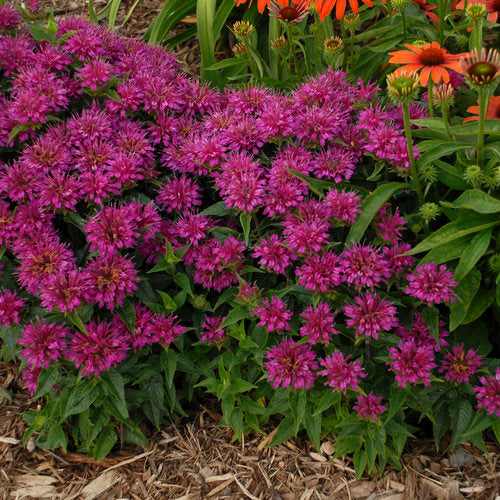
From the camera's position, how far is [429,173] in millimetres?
2088

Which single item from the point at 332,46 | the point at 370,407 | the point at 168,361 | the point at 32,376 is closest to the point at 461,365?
the point at 370,407

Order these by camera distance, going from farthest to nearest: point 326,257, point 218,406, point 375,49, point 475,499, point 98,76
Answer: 1. point 375,49
2. point 218,406
3. point 98,76
4. point 475,499
5. point 326,257

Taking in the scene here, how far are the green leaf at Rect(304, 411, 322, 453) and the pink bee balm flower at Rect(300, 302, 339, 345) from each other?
0.36m

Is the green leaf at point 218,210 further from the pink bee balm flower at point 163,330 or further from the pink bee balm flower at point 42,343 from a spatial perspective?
the pink bee balm flower at point 42,343

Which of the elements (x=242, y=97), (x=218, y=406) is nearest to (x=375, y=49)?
(x=242, y=97)

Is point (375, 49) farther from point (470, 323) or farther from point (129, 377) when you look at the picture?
point (129, 377)

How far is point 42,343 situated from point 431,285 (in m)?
1.30

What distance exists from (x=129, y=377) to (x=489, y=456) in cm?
139

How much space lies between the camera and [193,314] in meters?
2.35

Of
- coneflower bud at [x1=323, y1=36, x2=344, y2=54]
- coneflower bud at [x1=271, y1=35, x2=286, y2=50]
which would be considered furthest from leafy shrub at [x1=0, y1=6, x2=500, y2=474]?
coneflower bud at [x1=271, y1=35, x2=286, y2=50]

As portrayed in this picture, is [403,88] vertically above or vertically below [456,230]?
above

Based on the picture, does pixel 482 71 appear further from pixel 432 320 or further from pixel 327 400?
pixel 327 400

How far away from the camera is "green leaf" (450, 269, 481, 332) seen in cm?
198

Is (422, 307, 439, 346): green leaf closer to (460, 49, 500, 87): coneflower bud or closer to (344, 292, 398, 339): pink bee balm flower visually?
(344, 292, 398, 339): pink bee balm flower
